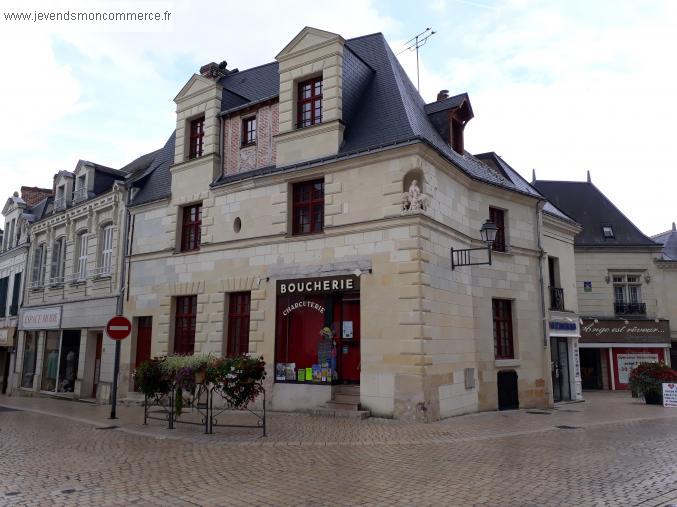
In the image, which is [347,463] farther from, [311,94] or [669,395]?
[669,395]

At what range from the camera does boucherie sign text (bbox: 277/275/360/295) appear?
13023 millimetres

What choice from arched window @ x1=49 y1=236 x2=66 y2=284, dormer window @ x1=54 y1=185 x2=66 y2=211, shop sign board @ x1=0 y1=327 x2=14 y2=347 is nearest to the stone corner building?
arched window @ x1=49 y1=236 x2=66 y2=284

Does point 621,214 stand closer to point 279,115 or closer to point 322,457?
point 279,115

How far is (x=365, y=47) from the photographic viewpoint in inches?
667

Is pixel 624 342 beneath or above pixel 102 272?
beneath

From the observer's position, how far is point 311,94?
49.3ft

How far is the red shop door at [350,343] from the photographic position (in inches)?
528

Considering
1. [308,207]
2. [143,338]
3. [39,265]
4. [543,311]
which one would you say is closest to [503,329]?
[543,311]

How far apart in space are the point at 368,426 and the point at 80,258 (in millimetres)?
15609

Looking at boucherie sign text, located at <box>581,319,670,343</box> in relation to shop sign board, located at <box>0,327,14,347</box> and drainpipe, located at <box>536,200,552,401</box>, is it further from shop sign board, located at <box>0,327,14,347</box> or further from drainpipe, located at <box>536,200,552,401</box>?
shop sign board, located at <box>0,327,14,347</box>

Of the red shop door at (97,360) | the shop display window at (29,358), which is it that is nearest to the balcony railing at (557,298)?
the red shop door at (97,360)

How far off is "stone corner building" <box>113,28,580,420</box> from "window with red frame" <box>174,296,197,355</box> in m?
0.05

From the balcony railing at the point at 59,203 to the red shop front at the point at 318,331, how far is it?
45.9 feet

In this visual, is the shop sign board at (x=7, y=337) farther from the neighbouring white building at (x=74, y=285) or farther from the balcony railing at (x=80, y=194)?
the balcony railing at (x=80, y=194)
